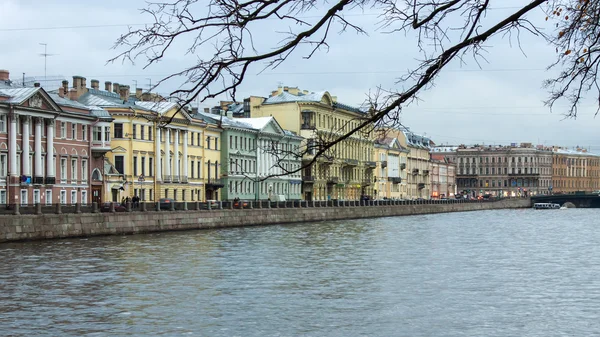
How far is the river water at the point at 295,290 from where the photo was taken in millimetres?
16016

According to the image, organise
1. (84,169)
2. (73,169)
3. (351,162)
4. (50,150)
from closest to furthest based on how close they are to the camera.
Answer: (50,150) → (73,169) → (84,169) → (351,162)

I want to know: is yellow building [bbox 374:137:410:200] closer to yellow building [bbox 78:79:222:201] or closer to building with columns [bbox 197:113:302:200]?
building with columns [bbox 197:113:302:200]

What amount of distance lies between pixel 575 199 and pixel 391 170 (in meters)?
31.6

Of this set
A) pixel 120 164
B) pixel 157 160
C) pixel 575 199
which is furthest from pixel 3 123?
pixel 575 199

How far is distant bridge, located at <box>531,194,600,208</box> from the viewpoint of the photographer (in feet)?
438

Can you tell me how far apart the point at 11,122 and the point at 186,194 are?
2186 cm

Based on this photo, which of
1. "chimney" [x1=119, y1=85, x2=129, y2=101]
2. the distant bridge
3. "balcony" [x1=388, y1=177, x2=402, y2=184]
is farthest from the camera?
the distant bridge

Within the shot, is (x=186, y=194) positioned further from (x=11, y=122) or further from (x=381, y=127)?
(x=381, y=127)

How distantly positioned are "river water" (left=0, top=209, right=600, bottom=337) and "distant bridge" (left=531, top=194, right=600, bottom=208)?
3941 inches

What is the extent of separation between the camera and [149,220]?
46188mm

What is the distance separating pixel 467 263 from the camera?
28.9 meters

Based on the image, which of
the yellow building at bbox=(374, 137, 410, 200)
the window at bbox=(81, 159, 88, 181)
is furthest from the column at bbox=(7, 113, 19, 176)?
the yellow building at bbox=(374, 137, 410, 200)

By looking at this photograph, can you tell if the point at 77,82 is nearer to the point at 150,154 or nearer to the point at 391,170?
the point at 150,154

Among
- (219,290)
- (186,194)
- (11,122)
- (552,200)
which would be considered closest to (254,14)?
(219,290)
